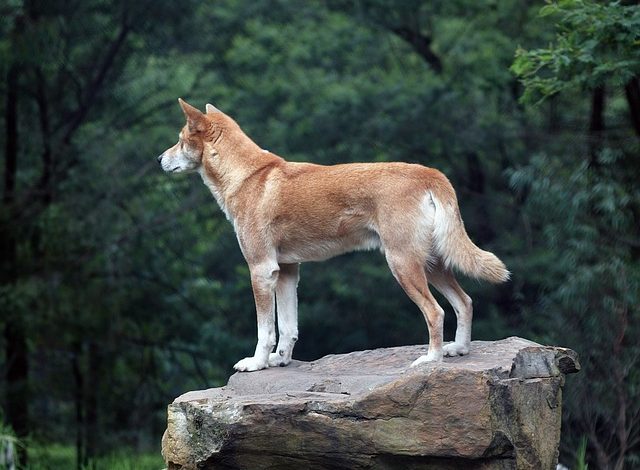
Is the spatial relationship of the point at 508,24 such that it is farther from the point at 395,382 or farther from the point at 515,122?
the point at 395,382

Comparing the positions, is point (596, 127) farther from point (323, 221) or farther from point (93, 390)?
point (93, 390)

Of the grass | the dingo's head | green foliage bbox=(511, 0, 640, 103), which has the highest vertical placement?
green foliage bbox=(511, 0, 640, 103)

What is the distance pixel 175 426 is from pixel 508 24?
12.4 meters

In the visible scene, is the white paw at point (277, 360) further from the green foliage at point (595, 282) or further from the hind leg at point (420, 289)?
the green foliage at point (595, 282)

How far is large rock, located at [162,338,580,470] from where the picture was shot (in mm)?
6141

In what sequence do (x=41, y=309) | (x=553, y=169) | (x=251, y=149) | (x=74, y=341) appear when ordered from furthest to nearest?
(x=74, y=341)
(x=41, y=309)
(x=553, y=169)
(x=251, y=149)

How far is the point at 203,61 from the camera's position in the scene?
18938mm

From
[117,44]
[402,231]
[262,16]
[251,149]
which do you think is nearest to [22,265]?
[117,44]

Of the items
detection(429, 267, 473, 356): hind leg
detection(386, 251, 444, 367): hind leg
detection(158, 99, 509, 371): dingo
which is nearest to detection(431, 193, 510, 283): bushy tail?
detection(158, 99, 509, 371): dingo

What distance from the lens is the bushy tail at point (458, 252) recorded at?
678 centimetres

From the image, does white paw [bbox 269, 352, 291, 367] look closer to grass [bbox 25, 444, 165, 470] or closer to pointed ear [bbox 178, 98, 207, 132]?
pointed ear [bbox 178, 98, 207, 132]

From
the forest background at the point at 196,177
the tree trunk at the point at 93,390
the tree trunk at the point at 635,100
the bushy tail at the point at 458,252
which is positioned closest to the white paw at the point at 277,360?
the bushy tail at the point at 458,252

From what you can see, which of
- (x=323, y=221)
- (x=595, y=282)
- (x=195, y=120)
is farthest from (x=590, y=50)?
(x=595, y=282)

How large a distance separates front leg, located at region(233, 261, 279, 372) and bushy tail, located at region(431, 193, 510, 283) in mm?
1247
